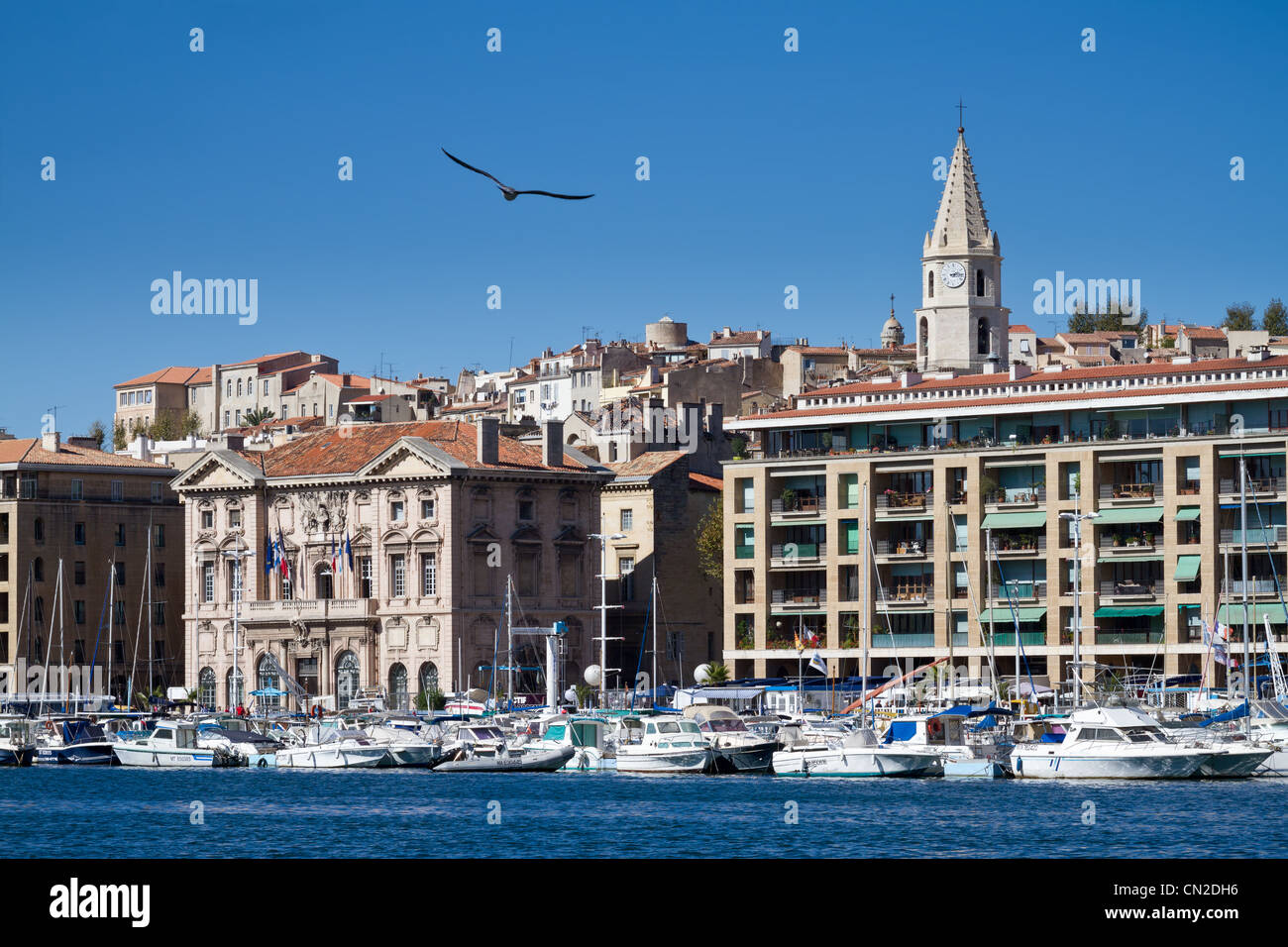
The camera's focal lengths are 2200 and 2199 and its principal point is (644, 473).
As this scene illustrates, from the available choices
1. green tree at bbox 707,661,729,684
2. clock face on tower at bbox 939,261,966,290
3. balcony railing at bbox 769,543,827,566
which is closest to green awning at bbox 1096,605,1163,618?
balcony railing at bbox 769,543,827,566

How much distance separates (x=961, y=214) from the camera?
135 metres

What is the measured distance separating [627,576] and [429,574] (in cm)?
1298

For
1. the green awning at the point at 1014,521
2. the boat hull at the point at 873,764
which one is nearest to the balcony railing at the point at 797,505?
the green awning at the point at 1014,521

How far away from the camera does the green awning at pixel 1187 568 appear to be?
331 feet

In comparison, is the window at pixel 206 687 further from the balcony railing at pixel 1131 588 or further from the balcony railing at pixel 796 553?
the balcony railing at pixel 1131 588

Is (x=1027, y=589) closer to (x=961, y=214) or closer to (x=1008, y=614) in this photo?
(x=1008, y=614)

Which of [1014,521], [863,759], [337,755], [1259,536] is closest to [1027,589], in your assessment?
[1014,521]

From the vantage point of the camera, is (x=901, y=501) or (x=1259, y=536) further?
(x=901, y=501)

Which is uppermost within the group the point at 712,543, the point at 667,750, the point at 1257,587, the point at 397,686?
the point at 712,543

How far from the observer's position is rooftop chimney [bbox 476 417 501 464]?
118 meters

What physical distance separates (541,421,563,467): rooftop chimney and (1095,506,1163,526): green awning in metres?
32.0

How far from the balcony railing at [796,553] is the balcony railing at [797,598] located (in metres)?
1.51

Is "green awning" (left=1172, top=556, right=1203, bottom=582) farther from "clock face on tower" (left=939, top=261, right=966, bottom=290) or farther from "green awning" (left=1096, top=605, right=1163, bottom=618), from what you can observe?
"clock face on tower" (left=939, top=261, right=966, bottom=290)
